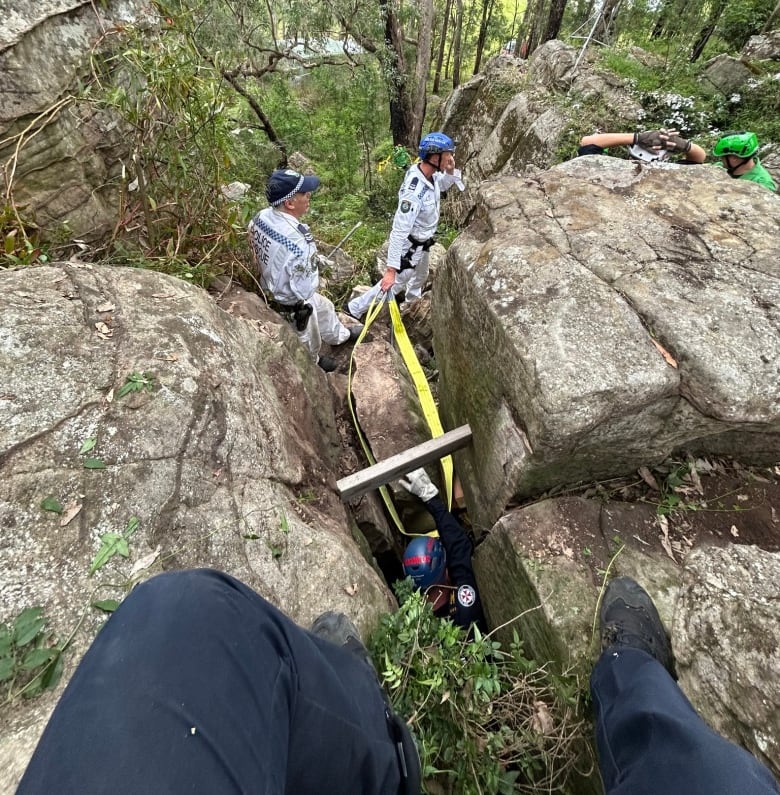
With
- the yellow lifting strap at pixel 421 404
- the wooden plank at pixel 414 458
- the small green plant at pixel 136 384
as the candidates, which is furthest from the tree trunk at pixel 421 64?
the small green plant at pixel 136 384

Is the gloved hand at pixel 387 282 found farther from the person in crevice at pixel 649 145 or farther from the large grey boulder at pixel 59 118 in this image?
the large grey boulder at pixel 59 118

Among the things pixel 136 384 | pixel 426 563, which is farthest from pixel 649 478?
pixel 136 384

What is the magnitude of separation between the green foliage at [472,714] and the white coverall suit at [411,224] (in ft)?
15.1

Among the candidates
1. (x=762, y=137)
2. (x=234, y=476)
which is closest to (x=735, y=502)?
(x=234, y=476)

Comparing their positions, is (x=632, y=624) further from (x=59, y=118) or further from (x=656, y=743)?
(x=59, y=118)

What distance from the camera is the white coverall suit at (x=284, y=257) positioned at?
460cm

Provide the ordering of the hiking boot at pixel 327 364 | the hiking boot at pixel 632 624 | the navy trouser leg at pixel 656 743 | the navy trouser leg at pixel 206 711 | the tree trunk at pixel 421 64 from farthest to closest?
the tree trunk at pixel 421 64 → the hiking boot at pixel 327 364 → the hiking boot at pixel 632 624 → the navy trouser leg at pixel 656 743 → the navy trouser leg at pixel 206 711

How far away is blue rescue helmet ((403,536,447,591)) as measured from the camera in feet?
12.0

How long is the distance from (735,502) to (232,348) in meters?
3.45

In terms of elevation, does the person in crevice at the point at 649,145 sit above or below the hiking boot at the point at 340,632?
above

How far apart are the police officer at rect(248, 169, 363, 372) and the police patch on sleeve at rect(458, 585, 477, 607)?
331 cm

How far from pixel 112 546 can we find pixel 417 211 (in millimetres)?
5691

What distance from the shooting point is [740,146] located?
15.0 ft

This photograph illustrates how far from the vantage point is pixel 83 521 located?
6.78ft
